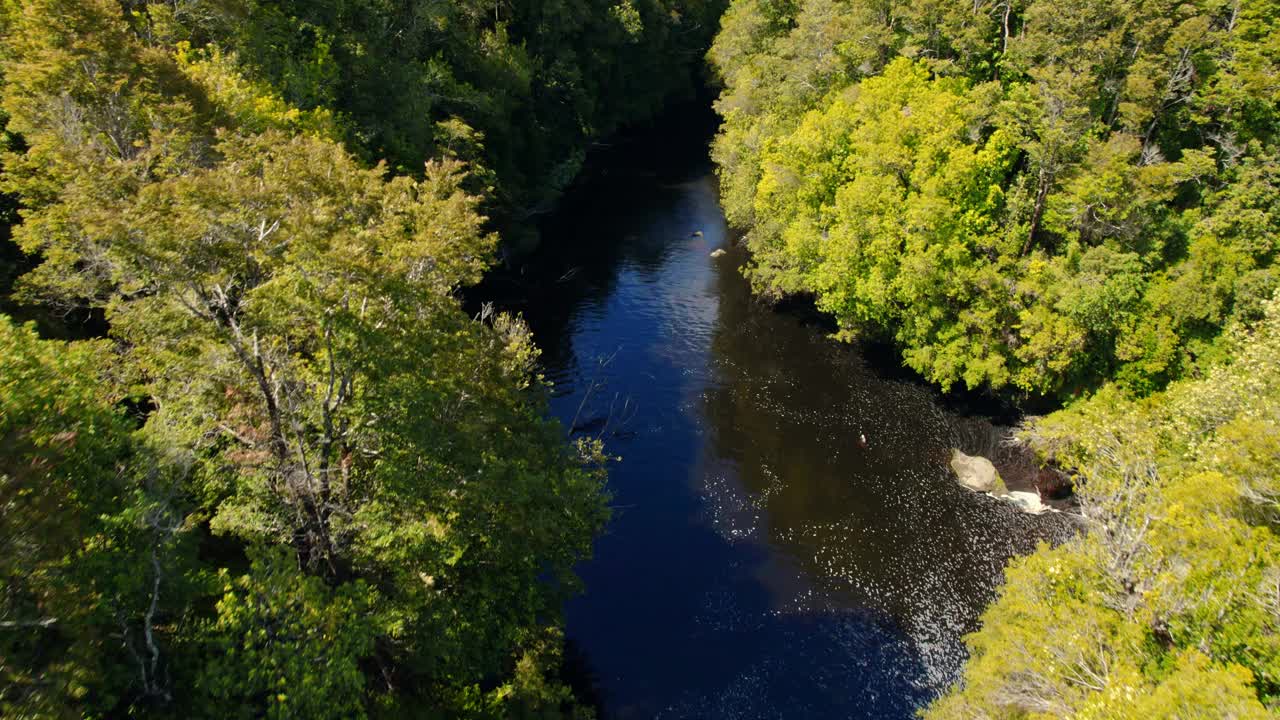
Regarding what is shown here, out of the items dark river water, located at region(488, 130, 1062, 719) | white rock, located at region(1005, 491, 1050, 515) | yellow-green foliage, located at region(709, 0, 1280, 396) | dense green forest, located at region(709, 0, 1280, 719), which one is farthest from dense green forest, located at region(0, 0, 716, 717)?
yellow-green foliage, located at region(709, 0, 1280, 396)

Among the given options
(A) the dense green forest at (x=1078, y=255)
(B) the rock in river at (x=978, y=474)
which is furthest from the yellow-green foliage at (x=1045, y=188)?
(B) the rock in river at (x=978, y=474)

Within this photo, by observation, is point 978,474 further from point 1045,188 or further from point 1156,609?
point 1156,609

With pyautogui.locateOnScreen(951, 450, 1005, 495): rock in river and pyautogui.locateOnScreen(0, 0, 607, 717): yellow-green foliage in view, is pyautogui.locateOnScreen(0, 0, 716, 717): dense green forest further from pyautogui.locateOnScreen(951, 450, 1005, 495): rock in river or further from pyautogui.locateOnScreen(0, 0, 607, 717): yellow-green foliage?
pyautogui.locateOnScreen(951, 450, 1005, 495): rock in river

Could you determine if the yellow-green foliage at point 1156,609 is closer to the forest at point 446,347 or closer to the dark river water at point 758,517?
the forest at point 446,347

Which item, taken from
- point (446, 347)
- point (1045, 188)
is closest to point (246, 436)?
point (446, 347)

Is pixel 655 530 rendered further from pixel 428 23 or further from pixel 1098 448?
pixel 428 23
